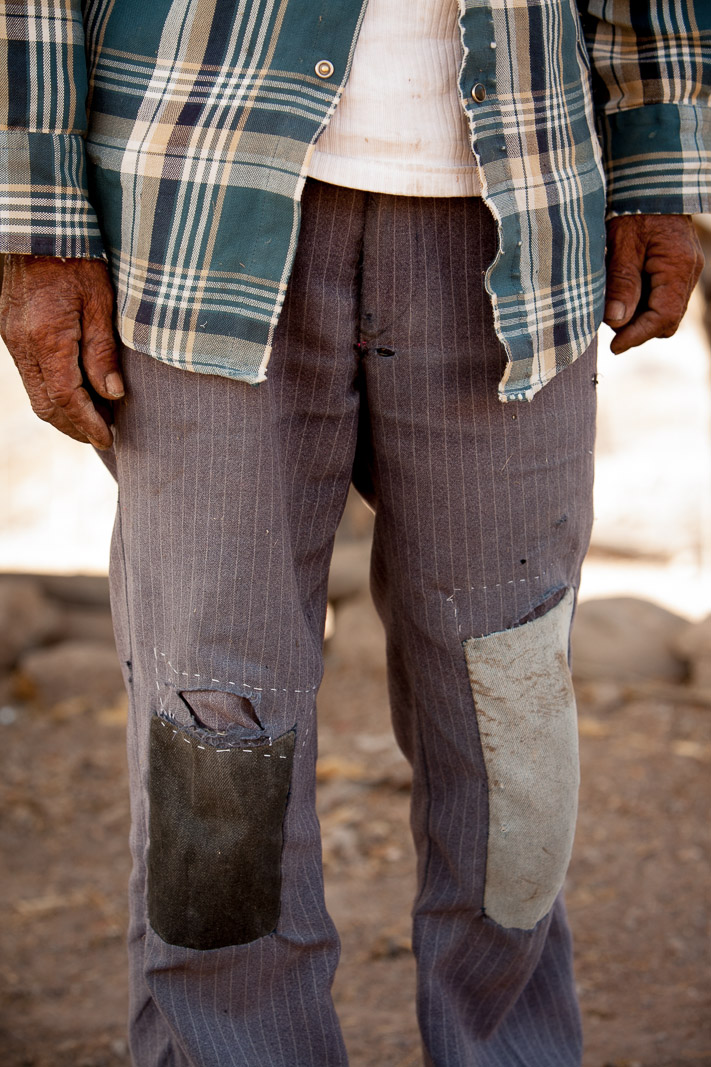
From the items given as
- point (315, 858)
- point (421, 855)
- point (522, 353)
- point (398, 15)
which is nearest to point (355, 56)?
point (398, 15)

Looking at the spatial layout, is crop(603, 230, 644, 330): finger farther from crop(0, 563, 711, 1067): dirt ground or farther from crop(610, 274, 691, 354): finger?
crop(0, 563, 711, 1067): dirt ground

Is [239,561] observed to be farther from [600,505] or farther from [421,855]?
[600,505]

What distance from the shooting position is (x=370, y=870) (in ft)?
8.09

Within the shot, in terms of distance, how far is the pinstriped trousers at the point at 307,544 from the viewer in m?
1.17

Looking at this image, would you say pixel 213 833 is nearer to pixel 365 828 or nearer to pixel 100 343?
pixel 100 343

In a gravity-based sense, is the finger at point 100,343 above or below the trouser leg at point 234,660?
above

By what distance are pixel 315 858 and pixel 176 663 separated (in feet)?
0.96

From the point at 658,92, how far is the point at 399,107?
0.39 metres

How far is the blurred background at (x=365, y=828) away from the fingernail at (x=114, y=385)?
115 cm

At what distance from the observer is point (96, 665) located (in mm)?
3398

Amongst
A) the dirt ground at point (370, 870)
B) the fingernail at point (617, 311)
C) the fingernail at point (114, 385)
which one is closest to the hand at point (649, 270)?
the fingernail at point (617, 311)

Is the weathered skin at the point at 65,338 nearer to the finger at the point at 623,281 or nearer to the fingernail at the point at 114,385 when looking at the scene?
the fingernail at the point at 114,385

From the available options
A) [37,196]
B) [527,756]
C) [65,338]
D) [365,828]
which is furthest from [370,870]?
[37,196]

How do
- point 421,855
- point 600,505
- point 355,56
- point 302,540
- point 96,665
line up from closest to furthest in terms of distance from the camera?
point 355,56 < point 302,540 < point 421,855 < point 96,665 < point 600,505
